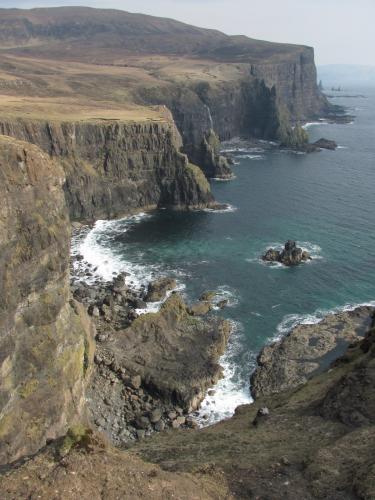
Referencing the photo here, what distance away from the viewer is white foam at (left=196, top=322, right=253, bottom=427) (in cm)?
5469

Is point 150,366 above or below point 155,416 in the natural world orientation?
above

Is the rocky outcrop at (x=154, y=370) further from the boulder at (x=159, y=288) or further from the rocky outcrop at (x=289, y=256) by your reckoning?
the rocky outcrop at (x=289, y=256)

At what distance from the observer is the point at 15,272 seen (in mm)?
40094

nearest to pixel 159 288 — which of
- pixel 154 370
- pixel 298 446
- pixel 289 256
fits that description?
pixel 154 370

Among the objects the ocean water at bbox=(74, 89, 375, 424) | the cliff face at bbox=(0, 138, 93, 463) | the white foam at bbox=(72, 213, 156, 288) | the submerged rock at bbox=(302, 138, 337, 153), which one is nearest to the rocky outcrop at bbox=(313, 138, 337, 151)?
the submerged rock at bbox=(302, 138, 337, 153)

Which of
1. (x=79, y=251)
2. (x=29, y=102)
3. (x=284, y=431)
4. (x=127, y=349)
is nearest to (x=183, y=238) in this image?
(x=79, y=251)

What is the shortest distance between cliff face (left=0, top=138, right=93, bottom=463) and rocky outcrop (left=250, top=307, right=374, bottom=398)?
77.1 feet

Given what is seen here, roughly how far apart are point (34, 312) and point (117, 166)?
8453 centimetres

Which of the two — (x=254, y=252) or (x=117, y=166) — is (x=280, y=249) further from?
(x=117, y=166)

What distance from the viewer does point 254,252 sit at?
97.7 metres

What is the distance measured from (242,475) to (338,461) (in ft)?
17.0

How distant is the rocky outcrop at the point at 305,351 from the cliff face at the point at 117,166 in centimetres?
6012

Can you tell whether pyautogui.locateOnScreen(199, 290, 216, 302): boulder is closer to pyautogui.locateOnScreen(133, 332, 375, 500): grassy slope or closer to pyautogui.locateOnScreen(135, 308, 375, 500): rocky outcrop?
pyautogui.locateOnScreen(135, 308, 375, 500): rocky outcrop

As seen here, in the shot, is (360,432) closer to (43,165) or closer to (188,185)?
(43,165)
